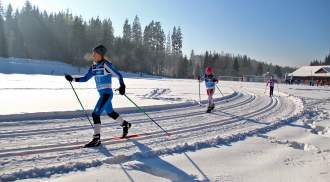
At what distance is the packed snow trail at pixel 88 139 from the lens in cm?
555

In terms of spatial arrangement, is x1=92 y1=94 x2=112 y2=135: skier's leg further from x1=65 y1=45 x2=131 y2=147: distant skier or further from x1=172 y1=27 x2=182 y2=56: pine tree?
x1=172 y1=27 x2=182 y2=56: pine tree

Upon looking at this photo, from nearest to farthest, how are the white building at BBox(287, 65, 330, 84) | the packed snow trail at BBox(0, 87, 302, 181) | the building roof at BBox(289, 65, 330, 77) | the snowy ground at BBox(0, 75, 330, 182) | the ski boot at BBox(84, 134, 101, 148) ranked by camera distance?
the snowy ground at BBox(0, 75, 330, 182)
the packed snow trail at BBox(0, 87, 302, 181)
the ski boot at BBox(84, 134, 101, 148)
the white building at BBox(287, 65, 330, 84)
the building roof at BBox(289, 65, 330, 77)

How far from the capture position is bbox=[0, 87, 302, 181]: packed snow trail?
18.2 ft

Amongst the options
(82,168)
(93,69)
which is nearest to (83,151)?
(82,168)

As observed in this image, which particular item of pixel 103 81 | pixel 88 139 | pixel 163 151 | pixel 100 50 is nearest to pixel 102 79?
pixel 103 81

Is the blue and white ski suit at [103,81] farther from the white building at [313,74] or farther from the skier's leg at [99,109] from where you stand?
the white building at [313,74]

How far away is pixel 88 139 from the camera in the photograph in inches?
303

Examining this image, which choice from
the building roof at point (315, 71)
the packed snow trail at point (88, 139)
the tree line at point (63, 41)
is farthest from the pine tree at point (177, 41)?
the packed snow trail at point (88, 139)

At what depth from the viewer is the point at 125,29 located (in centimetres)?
11125

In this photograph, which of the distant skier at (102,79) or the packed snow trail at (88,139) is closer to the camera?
the packed snow trail at (88,139)

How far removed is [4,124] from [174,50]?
114650 mm

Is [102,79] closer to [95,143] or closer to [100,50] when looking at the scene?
[100,50]

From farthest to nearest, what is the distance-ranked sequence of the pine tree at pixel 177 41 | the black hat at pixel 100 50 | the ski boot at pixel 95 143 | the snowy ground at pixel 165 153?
1. the pine tree at pixel 177 41
2. the black hat at pixel 100 50
3. the ski boot at pixel 95 143
4. the snowy ground at pixel 165 153

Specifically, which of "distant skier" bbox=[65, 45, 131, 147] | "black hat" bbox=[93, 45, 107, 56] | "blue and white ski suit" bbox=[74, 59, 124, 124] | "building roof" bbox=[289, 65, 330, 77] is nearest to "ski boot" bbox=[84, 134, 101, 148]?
"distant skier" bbox=[65, 45, 131, 147]
